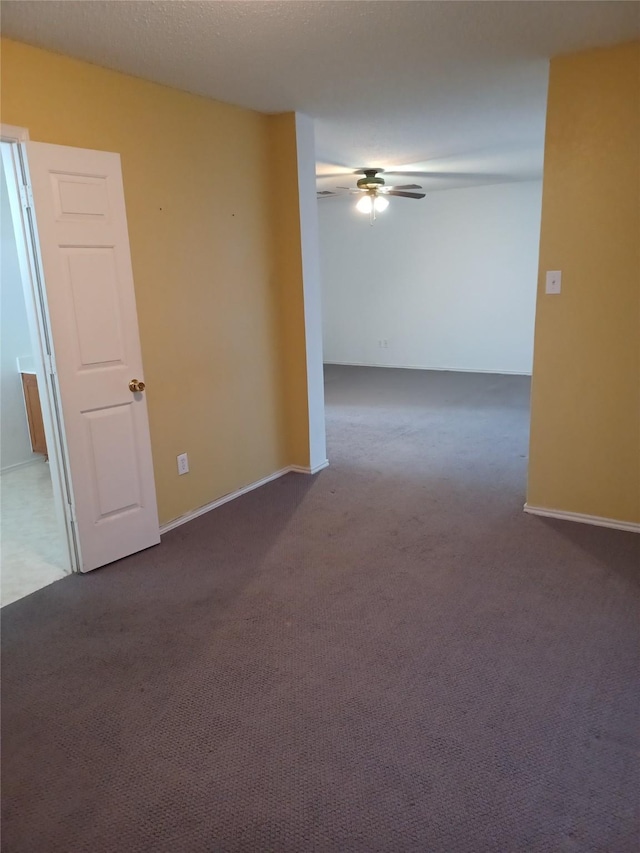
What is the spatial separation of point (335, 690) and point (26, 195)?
2404 millimetres

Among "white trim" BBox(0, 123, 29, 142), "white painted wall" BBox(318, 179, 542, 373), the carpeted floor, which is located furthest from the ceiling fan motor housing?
"white trim" BBox(0, 123, 29, 142)

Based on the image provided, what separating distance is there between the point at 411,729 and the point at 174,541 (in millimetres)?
1820

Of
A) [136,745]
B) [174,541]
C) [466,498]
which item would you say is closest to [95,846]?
[136,745]

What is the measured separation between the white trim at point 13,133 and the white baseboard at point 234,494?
2.06m

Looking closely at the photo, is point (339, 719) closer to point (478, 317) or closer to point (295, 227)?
point (295, 227)

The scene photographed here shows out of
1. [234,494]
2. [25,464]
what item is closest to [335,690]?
[234,494]

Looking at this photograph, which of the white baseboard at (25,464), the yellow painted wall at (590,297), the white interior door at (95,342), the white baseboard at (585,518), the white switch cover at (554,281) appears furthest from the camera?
the white baseboard at (25,464)

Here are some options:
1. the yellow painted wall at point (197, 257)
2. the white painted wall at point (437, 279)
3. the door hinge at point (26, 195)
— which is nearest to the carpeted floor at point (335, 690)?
the yellow painted wall at point (197, 257)

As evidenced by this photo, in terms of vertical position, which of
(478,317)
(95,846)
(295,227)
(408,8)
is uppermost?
(408,8)

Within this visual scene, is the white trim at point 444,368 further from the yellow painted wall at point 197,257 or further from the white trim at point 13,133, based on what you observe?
the white trim at point 13,133

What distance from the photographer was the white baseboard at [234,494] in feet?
11.5

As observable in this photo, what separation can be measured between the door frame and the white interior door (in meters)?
0.03

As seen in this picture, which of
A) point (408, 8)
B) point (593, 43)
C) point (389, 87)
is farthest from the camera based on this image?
point (389, 87)

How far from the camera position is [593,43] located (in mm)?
2721
